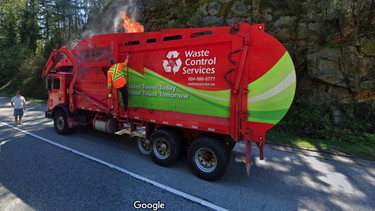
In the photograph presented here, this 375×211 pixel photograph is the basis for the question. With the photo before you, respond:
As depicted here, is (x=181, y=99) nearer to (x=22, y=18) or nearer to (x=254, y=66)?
(x=254, y=66)

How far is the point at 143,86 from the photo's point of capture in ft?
19.7

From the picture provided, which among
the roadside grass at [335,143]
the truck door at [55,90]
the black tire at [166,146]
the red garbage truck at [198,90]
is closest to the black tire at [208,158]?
the red garbage truck at [198,90]

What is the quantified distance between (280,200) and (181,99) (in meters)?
2.83

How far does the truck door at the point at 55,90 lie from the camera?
27.7 feet

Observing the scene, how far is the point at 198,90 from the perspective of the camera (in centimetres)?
509

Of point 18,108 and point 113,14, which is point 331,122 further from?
point 113,14

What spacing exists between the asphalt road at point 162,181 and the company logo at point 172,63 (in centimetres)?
232

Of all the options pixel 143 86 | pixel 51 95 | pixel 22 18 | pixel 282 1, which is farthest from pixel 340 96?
pixel 22 18

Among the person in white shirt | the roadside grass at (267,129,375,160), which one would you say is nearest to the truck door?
the person in white shirt

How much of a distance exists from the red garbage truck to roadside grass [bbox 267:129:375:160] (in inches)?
146

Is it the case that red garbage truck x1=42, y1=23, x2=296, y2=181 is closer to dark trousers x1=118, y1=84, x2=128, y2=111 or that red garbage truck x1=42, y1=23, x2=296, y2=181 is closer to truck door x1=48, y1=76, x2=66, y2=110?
dark trousers x1=118, y1=84, x2=128, y2=111

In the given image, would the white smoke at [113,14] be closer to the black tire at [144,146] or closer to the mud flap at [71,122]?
the mud flap at [71,122]

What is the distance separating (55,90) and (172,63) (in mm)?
5678
